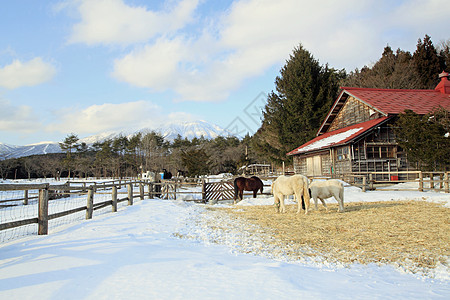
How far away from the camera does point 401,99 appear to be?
23047 millimetres

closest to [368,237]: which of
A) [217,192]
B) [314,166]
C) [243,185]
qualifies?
[243,185]

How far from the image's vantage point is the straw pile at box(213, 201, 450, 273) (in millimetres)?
4410

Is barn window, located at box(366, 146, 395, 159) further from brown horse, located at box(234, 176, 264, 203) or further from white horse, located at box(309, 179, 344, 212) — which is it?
white horse, located at box(309, 179, 344, 212)

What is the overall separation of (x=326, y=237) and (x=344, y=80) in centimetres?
4636

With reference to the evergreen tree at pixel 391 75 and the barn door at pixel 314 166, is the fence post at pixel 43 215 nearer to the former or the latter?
the barn door at pixel 314 166

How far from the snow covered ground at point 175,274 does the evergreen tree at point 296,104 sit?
3032 cm

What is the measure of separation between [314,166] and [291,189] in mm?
17717

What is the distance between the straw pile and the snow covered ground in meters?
0.46

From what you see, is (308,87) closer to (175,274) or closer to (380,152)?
(380,152)

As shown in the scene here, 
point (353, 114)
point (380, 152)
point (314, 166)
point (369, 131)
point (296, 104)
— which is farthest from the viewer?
point (296, 104)

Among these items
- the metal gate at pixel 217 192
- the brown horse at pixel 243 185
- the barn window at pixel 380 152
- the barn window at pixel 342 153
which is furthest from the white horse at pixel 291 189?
the barn window at pixel 380 152

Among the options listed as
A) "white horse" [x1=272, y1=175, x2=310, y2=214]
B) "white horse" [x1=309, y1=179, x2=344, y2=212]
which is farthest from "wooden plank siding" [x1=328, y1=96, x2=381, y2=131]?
"white horse" [x1=272, y1=175, x2=310, y2=214]

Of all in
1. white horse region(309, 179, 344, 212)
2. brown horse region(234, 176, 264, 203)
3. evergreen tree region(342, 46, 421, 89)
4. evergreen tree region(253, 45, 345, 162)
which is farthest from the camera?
evergreen tree region(342, 46, 421, 89)

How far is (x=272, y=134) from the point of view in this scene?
35.5 metres
